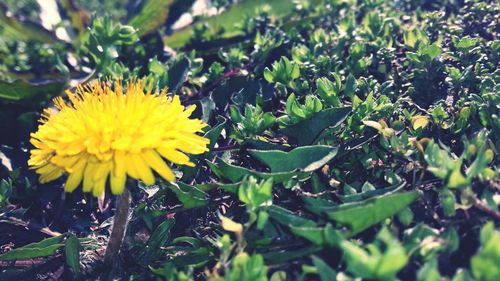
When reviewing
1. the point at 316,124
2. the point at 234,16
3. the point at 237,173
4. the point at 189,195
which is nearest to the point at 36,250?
the point at 189,195

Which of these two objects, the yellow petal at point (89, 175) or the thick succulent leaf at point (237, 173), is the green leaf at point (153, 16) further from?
the yellow petal at point (89, 175)

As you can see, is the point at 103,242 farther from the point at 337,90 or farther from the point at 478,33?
the point at 478,33

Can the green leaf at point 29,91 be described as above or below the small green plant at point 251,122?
above

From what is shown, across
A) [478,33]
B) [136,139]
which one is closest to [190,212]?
[136,139]

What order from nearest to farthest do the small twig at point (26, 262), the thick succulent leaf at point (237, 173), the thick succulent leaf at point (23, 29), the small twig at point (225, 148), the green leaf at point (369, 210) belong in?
the green leaf at point (369, 210) → the thick succulent leaf at point (237, 173) → the small twig at point (26, 262) → the small twig at point (225, 148) → the thick succulent leaf at point (23, 29)

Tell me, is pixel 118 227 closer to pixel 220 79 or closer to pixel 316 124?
pixel 316 124

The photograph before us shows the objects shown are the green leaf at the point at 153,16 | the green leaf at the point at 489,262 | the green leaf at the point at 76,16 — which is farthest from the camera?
the green leaf at the point at 76,16

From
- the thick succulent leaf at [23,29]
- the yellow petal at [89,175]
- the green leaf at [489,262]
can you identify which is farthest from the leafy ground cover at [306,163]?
the thick succulent leaf at [23,29]
